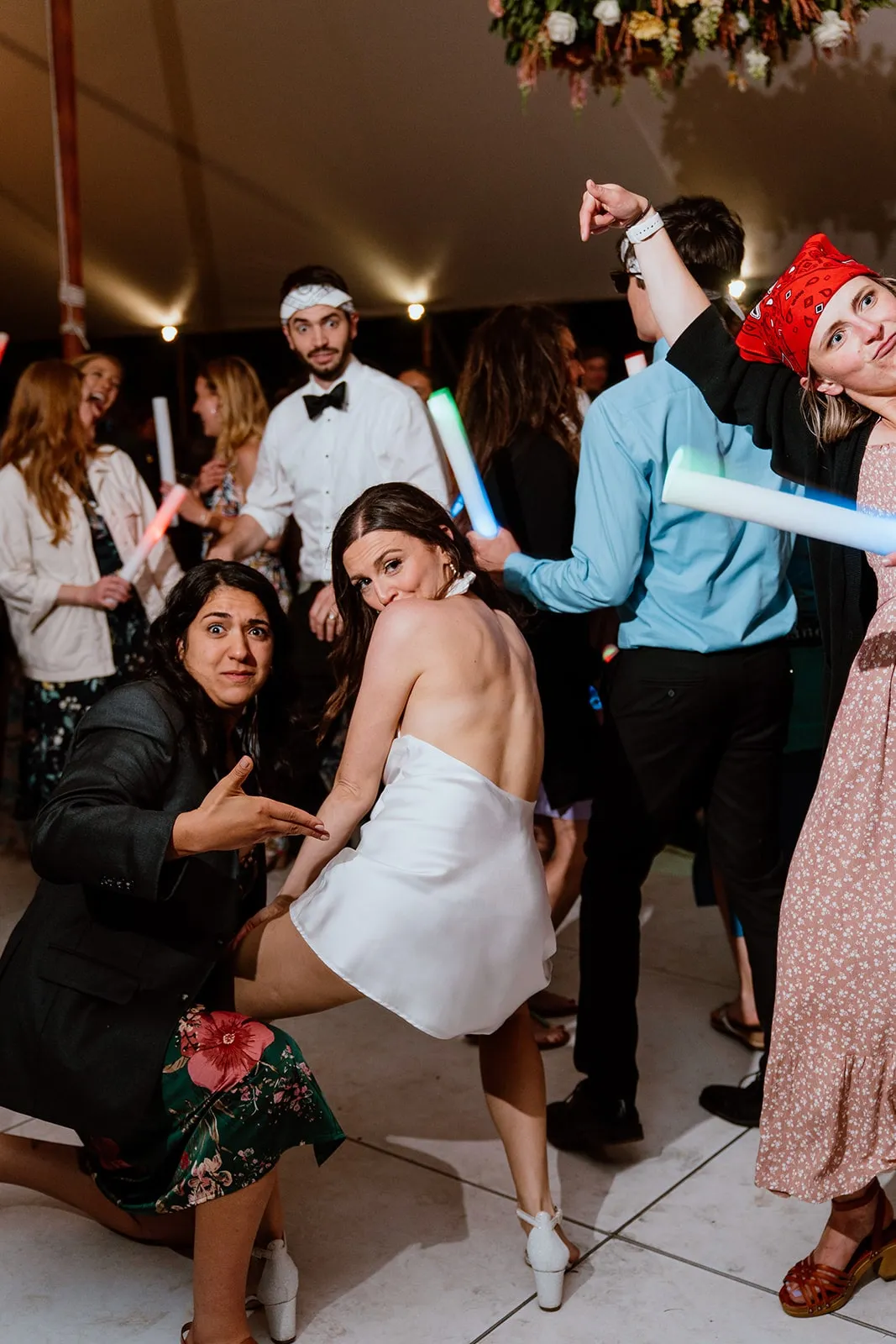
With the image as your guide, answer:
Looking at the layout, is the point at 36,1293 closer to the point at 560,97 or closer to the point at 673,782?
the point at 673,782

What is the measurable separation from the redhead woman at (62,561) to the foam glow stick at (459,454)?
1.74 meters

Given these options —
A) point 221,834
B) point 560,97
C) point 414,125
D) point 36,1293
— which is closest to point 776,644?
point 221,834

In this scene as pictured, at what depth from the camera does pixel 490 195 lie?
741cm

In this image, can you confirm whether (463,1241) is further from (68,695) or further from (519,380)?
(68,695)

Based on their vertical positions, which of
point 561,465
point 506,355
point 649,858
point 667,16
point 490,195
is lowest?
point 649,858

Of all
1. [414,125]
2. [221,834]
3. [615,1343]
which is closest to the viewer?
[221,834]

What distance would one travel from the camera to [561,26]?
11.0 feet

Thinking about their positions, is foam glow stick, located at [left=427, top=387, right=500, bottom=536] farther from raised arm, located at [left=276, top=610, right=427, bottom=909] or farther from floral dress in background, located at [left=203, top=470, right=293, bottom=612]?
floral dress in background, located at [left=203, top=470, right=293, bottom=612]

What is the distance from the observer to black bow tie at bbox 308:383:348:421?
11.8ft

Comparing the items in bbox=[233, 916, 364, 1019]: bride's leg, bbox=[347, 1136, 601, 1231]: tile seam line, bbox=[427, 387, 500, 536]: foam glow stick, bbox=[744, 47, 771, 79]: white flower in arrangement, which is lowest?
bbox=[347, 1136, 601, 1231]: tile seam line

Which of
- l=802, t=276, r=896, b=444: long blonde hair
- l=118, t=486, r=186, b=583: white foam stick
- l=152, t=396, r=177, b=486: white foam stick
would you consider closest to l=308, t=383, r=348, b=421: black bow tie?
l=152, t=396, r=177, b=486: white foam stick

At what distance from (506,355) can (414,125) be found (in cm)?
432

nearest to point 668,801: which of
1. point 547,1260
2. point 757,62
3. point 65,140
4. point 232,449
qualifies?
point 547,1260

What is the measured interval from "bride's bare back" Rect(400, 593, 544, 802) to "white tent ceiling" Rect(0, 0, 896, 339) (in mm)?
3725
